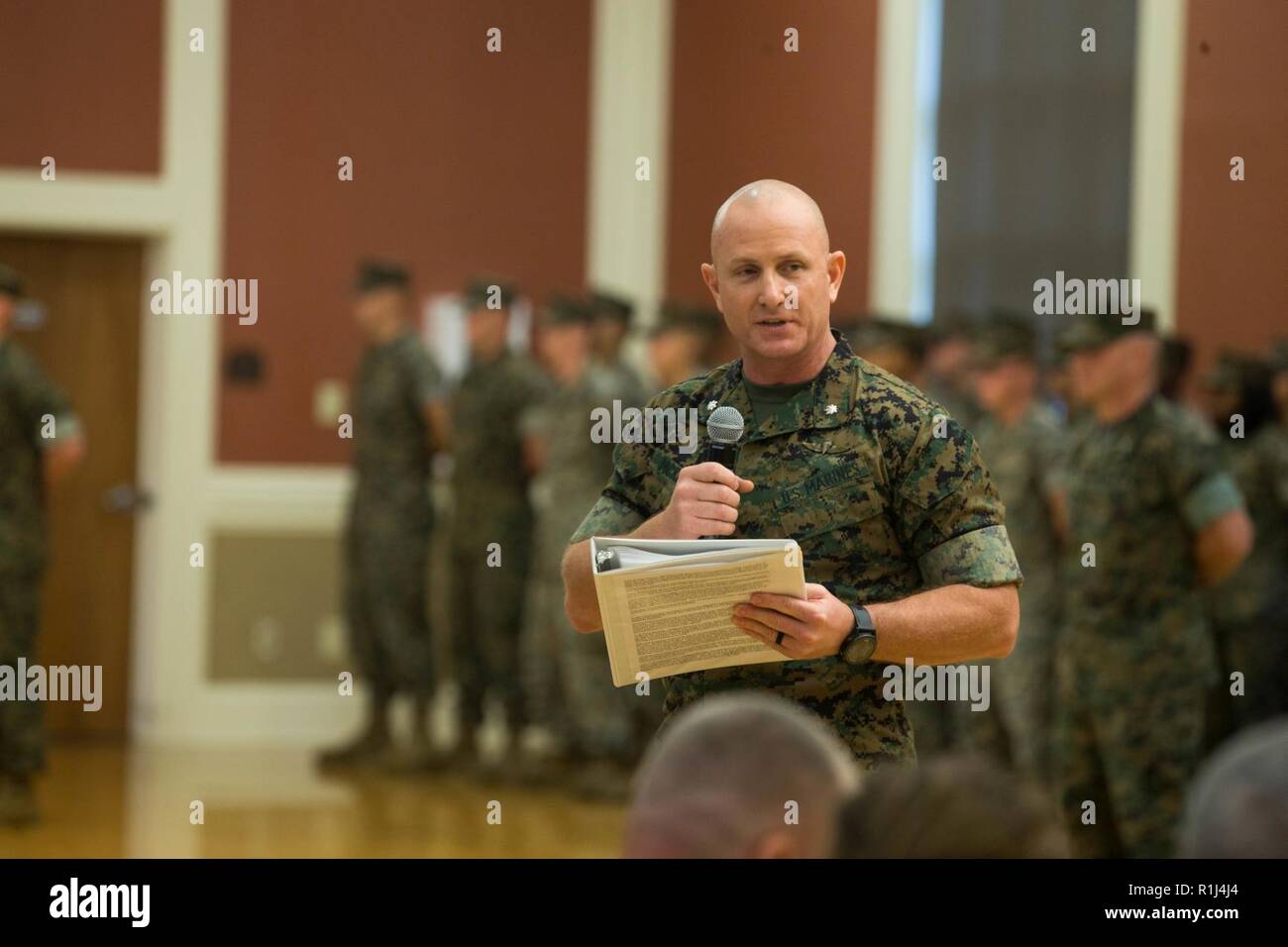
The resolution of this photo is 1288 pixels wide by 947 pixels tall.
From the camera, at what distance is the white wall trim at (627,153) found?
25.9 ft

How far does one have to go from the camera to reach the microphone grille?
2.22 meters

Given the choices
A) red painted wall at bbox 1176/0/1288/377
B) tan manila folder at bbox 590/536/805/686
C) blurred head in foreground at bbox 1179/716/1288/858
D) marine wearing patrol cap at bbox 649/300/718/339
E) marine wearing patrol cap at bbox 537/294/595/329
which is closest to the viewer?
blurred head in foreground at bbox 1179/716/1288/858

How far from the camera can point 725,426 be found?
7.27ft

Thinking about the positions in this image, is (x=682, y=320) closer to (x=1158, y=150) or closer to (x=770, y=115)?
(x=770, y=115)

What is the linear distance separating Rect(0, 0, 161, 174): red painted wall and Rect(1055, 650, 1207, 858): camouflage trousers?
4.90 m

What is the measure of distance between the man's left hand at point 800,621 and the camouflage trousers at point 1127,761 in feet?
7.47

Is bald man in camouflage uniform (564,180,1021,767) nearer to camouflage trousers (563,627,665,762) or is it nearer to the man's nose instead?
the man's nose

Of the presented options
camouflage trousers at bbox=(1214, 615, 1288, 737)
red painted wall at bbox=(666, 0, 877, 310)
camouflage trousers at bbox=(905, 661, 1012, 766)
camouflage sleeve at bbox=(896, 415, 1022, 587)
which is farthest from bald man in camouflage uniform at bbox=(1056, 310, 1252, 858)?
camouflage sleeve at bbox=(896, 415, 1022, 587)

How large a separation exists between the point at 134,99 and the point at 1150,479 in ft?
16.2

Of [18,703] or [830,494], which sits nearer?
[830,494]

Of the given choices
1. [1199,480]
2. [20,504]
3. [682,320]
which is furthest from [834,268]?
[682,320]

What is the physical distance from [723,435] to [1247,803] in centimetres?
106

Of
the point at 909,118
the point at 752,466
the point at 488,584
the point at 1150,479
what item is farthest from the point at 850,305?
the point at 752,466

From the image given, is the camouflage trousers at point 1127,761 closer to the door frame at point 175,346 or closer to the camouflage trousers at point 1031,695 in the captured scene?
the camouflage trousers at point 1031,695
